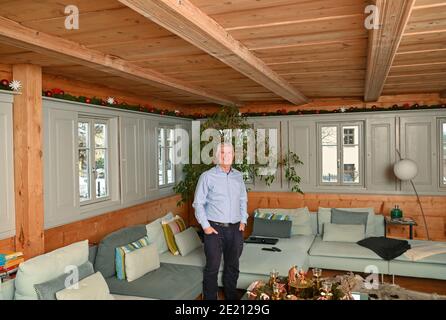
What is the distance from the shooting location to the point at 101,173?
460cm

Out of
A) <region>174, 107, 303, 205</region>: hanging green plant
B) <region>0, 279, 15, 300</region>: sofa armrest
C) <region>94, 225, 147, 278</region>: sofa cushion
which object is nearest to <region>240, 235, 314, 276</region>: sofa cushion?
<region>174, 107, 303, 205</region>: hanging green plant

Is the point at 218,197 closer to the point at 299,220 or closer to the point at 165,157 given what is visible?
the point at 299,220

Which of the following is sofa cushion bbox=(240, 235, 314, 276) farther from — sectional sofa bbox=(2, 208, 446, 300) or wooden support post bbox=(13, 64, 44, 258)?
wooden support post bbox=(13, 64, 44, 258)

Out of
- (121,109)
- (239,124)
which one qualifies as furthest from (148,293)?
(239,124)

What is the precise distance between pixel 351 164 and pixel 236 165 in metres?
1.79

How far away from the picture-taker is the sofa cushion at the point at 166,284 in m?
3.37

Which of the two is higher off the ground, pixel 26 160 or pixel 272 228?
pixel 26 160

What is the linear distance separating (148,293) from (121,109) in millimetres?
2236

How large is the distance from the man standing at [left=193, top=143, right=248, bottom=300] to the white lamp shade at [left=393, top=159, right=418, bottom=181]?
2656 mm

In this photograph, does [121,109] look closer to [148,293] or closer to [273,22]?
[148,293]

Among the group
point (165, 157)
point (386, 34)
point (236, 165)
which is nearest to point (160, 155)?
point (165, 157)

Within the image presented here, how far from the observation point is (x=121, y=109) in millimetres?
4656

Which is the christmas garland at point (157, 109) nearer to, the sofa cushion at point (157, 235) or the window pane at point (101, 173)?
the window pane at point (101, 173)

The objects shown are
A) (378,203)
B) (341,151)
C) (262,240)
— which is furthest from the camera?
(341,151)
